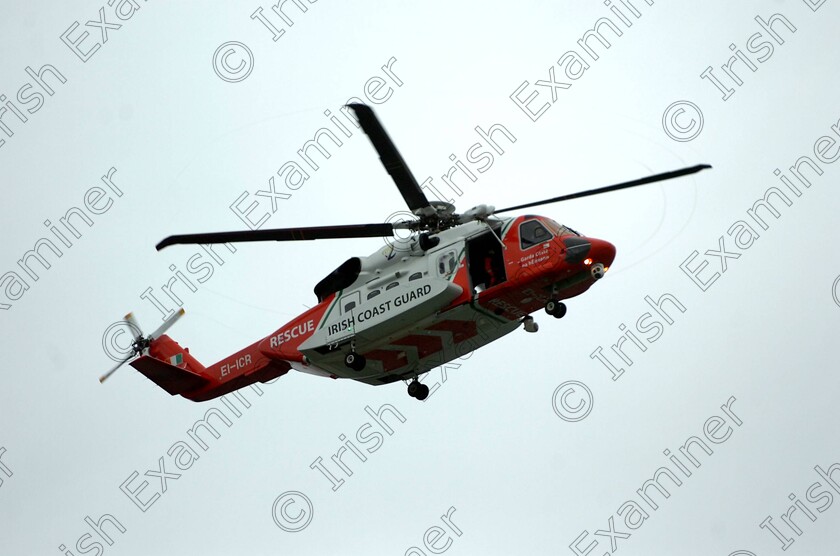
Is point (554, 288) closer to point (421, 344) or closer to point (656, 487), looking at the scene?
point (421, 344)

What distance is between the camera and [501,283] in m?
21.6

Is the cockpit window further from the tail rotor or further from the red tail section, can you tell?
the tail rotor

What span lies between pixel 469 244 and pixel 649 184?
4300mm

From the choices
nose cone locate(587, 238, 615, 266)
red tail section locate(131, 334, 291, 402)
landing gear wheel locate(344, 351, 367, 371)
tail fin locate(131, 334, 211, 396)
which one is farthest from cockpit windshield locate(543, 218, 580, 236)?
tail fin locate(131, 334, 211, 396)

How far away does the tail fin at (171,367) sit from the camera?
25.9m

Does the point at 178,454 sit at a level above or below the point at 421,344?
below

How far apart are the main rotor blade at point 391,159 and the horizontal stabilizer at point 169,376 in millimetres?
7389

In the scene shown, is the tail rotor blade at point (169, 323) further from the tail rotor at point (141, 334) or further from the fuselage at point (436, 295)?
the fuselage at point (436, 295)

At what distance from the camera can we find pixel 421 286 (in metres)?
22.2

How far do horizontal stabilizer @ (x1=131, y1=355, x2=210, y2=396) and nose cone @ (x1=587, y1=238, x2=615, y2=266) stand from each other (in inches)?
412

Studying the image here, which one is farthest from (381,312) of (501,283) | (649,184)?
(649,184)

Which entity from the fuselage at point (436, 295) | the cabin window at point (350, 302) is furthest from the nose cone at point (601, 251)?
the cabin window at point (350, 302)

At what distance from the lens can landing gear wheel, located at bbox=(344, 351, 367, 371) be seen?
23297mm

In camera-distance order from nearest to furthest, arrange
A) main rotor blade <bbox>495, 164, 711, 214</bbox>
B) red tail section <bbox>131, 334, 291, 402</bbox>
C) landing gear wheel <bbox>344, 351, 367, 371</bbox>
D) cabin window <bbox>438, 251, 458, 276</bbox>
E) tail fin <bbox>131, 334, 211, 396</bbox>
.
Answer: main rotor blade <bbox>495, 164, 711, 214</bbox> → cabin window <bbox>438, 251, 458, 276</bbox> → landing gear wheel <bbox>344, 351, 367, 371</bbox> → red tail section <bbox>131, 334, 291, 402</bbox> → tail fin <bbox>131, 334, 211, 396</bbox>
